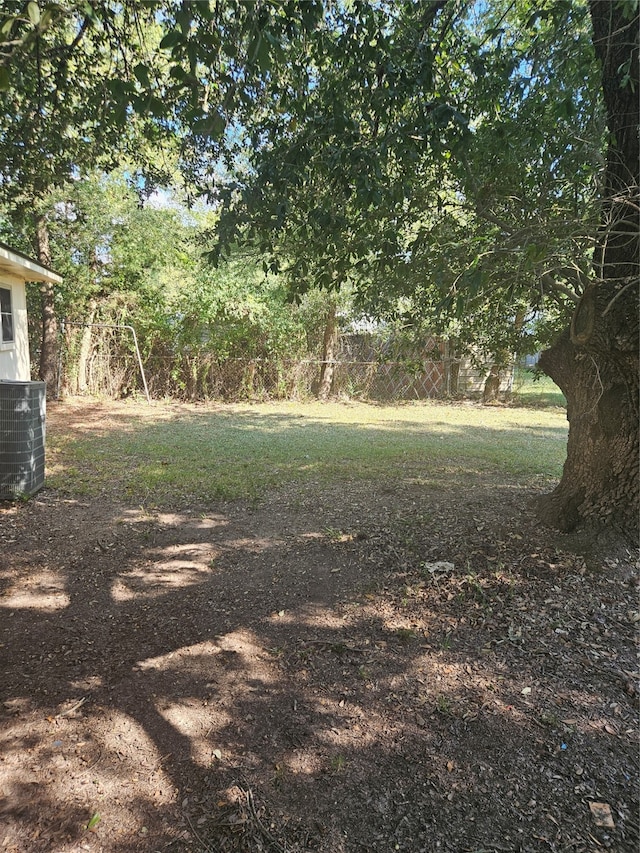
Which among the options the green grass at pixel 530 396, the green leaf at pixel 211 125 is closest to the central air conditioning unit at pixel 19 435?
the green leaf at pixel 211 125

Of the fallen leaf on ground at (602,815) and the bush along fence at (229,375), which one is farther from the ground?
the bush along fence at (229,375)

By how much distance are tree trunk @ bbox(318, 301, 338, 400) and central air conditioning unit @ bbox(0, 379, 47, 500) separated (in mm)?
10740

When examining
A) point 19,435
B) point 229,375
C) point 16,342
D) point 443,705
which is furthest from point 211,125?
point 229,375

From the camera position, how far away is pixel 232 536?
171 inches

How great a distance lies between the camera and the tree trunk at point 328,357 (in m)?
15.1

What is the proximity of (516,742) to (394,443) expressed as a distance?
22.5 ft

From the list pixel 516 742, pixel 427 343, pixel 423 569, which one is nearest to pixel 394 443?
pixel 427 343

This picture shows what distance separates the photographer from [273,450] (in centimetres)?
808

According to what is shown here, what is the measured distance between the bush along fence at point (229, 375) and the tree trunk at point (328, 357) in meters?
0.11

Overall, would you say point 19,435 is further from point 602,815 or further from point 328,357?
point 328,357

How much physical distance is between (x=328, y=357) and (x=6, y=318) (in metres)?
8.76

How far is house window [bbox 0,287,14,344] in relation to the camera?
880cm

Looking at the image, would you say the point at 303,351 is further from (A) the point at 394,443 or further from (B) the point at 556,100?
(B) the point at 556,100

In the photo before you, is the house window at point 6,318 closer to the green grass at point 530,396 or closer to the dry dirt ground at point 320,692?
the dry dirt ground at point 320,692
